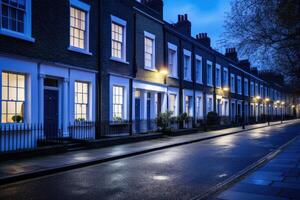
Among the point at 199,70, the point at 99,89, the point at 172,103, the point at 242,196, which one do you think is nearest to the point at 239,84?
the point at 199,70

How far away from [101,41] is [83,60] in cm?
190

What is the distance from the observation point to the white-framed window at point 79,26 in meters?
17.8

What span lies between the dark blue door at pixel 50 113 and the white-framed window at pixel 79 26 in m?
2.40

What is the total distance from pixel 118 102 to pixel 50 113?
5790mm

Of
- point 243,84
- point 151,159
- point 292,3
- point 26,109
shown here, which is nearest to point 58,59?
point 26,109

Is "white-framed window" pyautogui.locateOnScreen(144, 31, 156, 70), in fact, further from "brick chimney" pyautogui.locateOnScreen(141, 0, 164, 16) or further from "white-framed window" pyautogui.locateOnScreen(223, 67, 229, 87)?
"white-framed window" pyautogui.locateOnScreen(223, 67, 229, 87)

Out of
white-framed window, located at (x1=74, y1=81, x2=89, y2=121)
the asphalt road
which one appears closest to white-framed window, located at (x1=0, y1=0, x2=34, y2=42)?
white-framed window, located at (x1=74, y1=81, x2=89, y2=121)

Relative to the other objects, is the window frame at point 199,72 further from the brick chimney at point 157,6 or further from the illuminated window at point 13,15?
the illuminated window at point 13,15

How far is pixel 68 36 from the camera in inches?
680

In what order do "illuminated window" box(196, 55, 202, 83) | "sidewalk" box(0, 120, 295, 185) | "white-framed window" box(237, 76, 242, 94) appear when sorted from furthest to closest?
"white-framed window" box(237, 76, 242, 94)
"illuminated window" box(196, 55, 202, 83)
"sidewalk" box(0, 120, 295, 185)

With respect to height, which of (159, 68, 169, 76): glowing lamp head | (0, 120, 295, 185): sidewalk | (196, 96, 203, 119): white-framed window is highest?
(159, 68, 169, 76): glowing lamp head

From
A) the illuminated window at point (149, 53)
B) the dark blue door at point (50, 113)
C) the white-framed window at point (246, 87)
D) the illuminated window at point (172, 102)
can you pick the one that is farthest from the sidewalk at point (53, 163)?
the white-framed window at point (246, 87)

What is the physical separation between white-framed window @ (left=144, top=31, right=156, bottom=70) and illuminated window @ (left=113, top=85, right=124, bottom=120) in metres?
3.62

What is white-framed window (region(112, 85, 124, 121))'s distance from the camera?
2134cm
